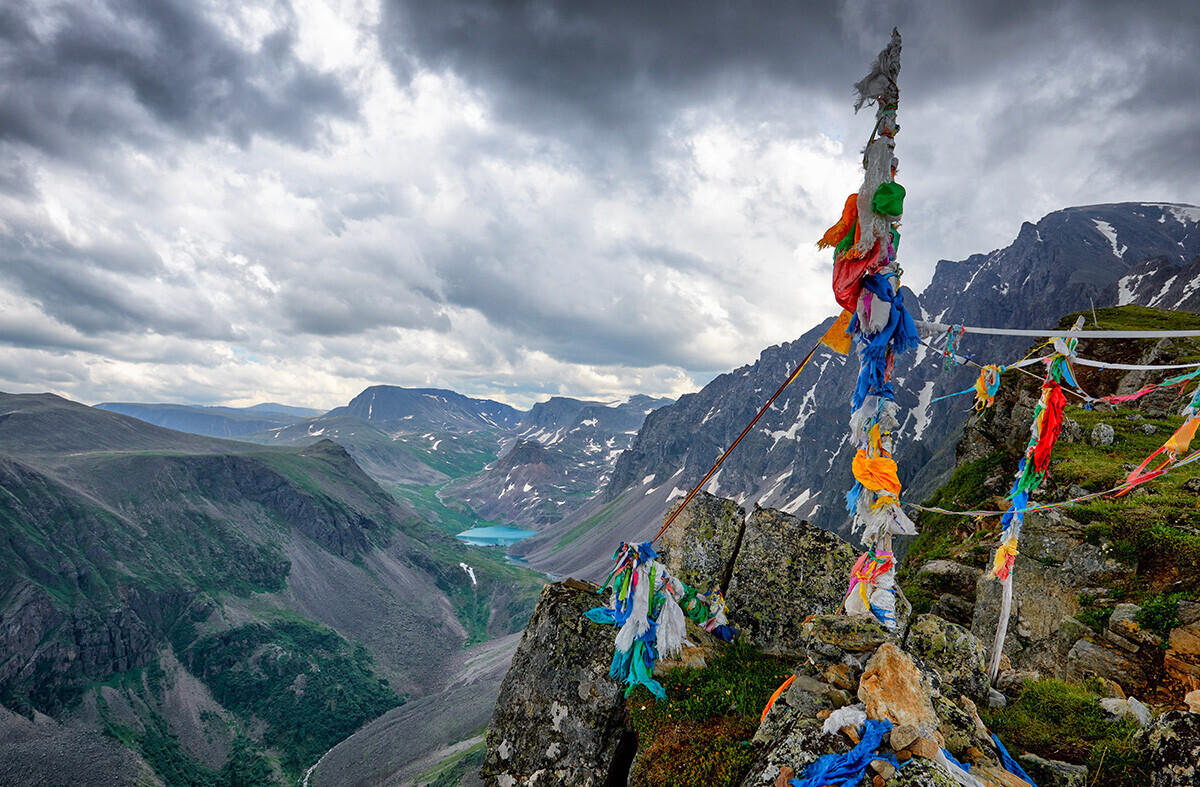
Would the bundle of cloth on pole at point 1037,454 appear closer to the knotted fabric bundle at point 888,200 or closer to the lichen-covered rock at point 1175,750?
the lichen-covered rock at point 1175,750

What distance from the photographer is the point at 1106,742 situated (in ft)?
27.1

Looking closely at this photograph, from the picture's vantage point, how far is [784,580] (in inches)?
538

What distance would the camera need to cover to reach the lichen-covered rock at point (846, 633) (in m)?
8.74

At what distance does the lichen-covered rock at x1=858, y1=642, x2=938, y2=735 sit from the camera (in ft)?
23.2

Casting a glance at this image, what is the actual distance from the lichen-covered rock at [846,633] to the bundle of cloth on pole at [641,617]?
11.3ft

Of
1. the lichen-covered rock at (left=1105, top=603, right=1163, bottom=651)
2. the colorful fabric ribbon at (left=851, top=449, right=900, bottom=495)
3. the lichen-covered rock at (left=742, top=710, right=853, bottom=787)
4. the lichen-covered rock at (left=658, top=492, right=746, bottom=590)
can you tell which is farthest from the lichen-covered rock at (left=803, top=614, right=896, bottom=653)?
the lichen-covered rock at (left=1105, top=603, right=1163, bottom=651)

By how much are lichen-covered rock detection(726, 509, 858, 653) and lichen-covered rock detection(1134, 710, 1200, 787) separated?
6.42 meters

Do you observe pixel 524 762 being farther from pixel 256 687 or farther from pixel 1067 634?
pixel 256 687

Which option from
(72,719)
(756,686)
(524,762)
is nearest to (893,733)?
(756,686)

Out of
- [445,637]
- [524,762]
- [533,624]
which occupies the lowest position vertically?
[445,637]

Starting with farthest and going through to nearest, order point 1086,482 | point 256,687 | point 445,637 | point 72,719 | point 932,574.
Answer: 1. point 445,637
2. point 256,687
3. point 72,719
4. point 932,574
5. point 1086,482

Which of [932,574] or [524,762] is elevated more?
[932,574]

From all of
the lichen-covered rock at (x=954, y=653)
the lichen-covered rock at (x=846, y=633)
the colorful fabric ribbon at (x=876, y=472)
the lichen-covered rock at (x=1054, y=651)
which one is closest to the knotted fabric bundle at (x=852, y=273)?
the colorful fabric ribbon at (x=876, y=472)

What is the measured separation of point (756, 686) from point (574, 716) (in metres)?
4.36
